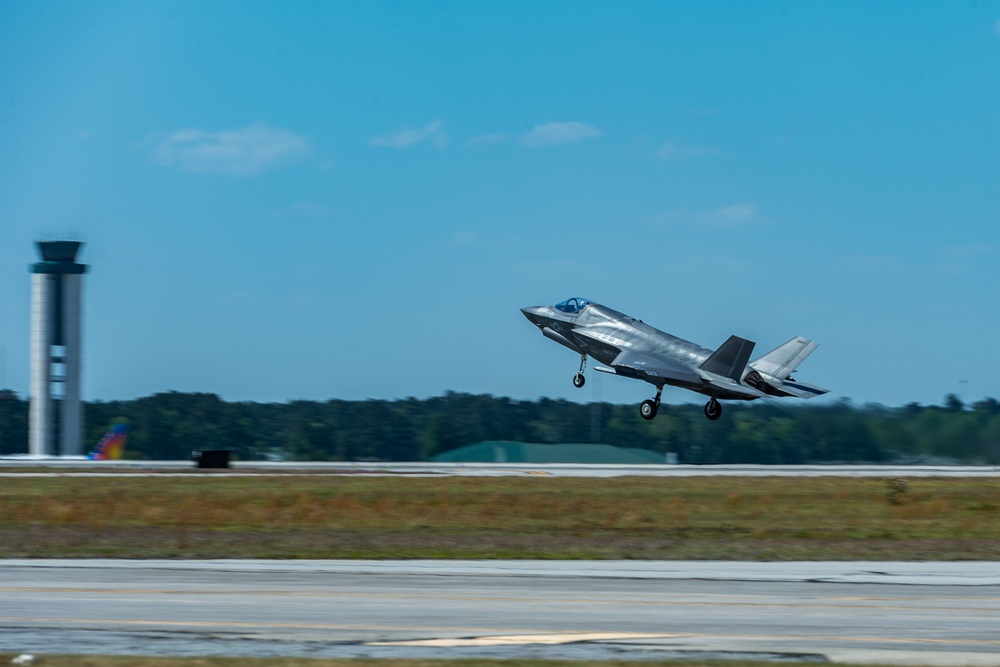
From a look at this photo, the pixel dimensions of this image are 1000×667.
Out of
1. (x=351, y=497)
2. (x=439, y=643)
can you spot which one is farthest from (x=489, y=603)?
(x=351, y=497)

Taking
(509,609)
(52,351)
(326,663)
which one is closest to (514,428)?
(52,351)

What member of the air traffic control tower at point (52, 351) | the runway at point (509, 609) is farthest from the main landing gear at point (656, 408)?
the air traffic control tower at point (52, 351)

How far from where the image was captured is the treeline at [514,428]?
60.1 meters

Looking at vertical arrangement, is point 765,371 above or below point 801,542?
above

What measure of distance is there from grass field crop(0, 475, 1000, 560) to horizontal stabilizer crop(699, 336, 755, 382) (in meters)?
4.64

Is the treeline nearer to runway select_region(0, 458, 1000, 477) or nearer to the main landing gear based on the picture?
runway select_region(0, 458, 1000, 477)

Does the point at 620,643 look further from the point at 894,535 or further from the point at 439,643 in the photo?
the point at 894,535

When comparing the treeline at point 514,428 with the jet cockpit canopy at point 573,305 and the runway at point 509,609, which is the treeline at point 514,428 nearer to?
the jet cockpit canopy at point 573,305

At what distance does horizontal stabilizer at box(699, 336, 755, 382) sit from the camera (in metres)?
50.6

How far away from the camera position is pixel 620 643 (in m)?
15.2

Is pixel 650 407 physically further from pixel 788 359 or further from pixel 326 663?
pixel 326 663

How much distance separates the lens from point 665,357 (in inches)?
2109

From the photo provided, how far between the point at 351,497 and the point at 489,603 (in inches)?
936

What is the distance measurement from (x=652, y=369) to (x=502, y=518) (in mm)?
19359
